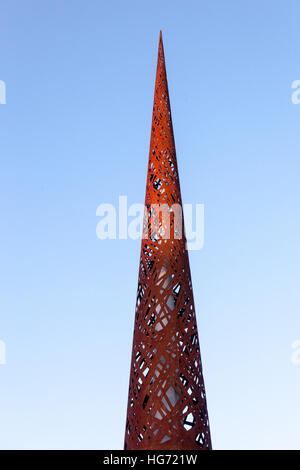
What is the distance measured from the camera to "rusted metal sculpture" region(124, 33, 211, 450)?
15.5 metres

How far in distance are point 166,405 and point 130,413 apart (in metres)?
1.25

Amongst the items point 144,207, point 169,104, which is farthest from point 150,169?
point 169,104

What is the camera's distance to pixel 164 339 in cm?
1630

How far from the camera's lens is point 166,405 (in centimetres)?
1560

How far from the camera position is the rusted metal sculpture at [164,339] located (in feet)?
50.8

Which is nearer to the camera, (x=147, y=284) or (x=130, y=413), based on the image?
(x=130, y=413)

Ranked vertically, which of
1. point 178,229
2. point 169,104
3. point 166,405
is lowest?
point 166,405
